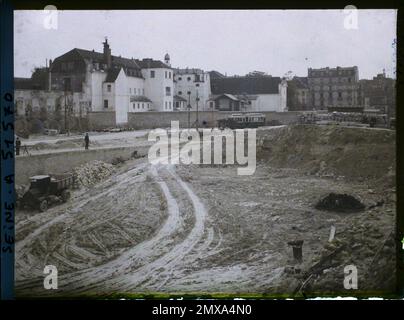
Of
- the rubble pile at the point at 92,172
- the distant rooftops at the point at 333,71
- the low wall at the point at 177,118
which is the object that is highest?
the distant rooftops at the point at 333,71

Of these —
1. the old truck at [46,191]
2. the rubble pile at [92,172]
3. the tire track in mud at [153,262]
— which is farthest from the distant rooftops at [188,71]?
the old truck at [46,191]

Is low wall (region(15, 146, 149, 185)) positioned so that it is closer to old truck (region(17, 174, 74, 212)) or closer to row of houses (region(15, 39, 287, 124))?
old truck (region(17, 174, 74, 212))

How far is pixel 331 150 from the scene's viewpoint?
4.90 meters

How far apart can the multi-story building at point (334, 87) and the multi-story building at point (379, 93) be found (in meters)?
0.09

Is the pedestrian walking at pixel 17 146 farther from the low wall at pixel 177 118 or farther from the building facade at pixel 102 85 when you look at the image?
the low wall at pixel 177 118

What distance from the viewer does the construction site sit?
455 centimetres

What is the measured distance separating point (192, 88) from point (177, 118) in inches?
15.0

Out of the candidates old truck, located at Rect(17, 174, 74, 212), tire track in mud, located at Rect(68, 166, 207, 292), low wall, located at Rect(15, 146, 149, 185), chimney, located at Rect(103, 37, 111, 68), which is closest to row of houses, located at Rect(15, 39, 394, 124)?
chimney, located at Rect(103, 37, 111, 68)

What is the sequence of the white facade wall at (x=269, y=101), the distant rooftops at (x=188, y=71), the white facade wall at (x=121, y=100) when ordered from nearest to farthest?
the distant rooftops at (x=188, y=71)
the white facade wall at (x=269, y=101)
the white facade wall at (x=121, y=100)

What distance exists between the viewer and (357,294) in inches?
179

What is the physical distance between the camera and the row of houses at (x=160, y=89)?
15.7 ft

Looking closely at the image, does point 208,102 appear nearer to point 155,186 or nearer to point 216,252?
point 155,186
